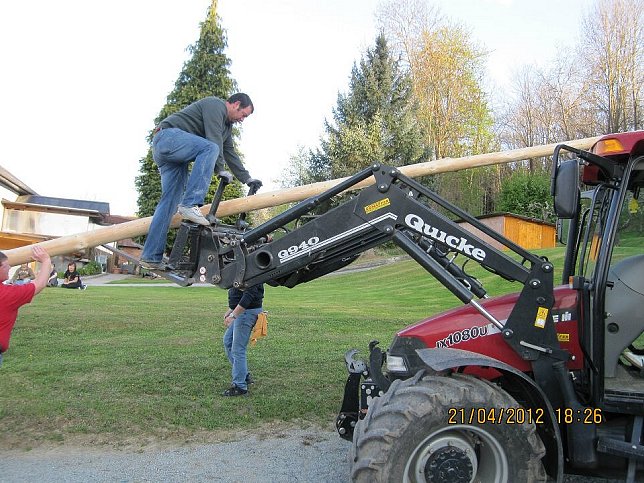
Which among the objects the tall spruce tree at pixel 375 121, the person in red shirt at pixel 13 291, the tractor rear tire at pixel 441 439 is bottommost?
the tractor rear tire at pixel 441 439

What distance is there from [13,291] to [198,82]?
39.9m

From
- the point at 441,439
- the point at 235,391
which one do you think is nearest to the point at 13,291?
the point at 235,391

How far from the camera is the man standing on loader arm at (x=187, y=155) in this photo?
4.89 meters

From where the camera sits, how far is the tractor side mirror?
355cm

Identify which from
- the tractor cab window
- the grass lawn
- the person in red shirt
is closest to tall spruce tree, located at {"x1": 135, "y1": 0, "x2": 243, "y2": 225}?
the grass lawn

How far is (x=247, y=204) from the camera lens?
5.41m

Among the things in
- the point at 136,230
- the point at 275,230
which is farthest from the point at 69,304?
the point at 275,230

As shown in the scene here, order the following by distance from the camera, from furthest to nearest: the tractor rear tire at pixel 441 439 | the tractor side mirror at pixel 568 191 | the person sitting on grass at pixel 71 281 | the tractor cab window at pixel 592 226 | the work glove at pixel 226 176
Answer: the person sitting on grass at pixel 71 281, the work glove at pixel 226 176, the tractor cab window at pixel 592 226, the tractor side mirror at pixel 568 191, the tractor rear tire at pixel 441 439

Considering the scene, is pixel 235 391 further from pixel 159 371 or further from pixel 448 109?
pixel 448 109

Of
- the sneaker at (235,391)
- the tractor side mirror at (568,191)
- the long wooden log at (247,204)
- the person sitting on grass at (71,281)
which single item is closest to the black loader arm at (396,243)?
the tractor side mirror at (568,191)

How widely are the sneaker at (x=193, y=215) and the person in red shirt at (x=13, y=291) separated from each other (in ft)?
4.80

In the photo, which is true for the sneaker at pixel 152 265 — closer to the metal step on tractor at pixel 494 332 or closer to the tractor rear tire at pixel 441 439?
the metal step on tractor at pixel 494 332

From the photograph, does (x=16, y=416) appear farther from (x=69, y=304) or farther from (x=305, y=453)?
(x=69, y=304)

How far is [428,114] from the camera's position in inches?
1860
